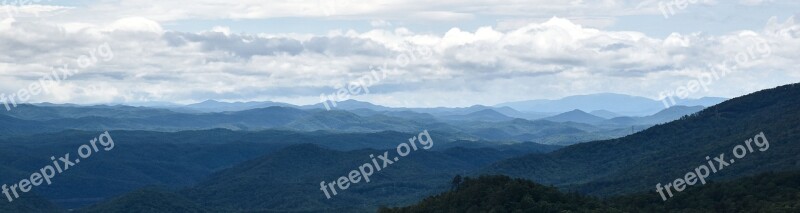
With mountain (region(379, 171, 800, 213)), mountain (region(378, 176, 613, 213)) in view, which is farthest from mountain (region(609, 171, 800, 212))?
mountain (region(378, 176, 613, 213))

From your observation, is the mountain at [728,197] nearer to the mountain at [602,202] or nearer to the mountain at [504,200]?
the mountain at [602,202]

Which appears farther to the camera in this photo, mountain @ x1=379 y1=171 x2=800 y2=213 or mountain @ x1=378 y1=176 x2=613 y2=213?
mountain @ x1=379 y1=171 x2=800 y2=213

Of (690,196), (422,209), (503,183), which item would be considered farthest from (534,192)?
(690,196)

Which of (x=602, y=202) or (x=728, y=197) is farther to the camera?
(x=602, y=202)

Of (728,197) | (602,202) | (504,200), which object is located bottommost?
(728,197)

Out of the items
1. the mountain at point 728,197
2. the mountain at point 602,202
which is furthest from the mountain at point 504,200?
the mountain at point 728,197

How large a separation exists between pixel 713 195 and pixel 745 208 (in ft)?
36.2

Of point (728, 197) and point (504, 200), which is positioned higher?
point (504, 200)

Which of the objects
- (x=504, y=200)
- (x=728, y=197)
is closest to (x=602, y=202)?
(x=504, y=200)

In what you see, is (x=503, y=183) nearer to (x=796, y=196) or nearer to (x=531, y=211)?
(x=531, y=211)

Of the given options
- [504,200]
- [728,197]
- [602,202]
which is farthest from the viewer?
[602,202]

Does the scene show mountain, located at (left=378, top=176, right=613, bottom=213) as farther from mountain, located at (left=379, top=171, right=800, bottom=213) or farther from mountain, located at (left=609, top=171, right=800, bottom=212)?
mountain, located at (left=609, top=171, right=800, bottom=212)

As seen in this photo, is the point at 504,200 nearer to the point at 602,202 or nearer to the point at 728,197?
the point at 602,202

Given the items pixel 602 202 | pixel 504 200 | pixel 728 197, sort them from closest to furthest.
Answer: pixel 504 200
pixel 728 197
pixel 602 202
